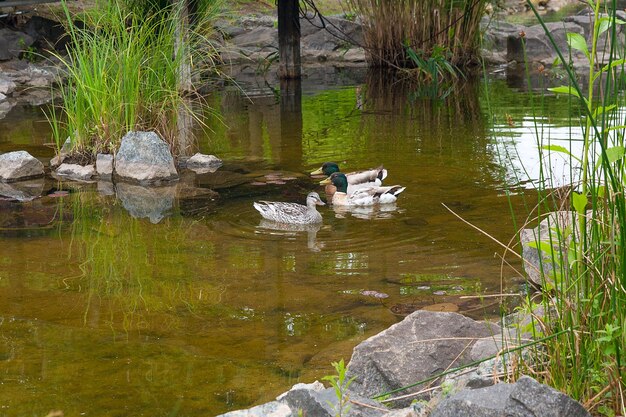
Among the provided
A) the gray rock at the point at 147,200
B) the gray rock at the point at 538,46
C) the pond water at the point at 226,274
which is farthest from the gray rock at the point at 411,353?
the gray rock at the point at 538,46

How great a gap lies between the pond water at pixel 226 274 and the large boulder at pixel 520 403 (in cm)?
85

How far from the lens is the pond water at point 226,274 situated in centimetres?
418

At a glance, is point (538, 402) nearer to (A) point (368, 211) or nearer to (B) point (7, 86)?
(A) point (368, 211)

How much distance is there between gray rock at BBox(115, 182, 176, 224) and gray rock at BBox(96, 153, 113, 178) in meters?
0.23

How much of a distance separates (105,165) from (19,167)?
74 centimetres

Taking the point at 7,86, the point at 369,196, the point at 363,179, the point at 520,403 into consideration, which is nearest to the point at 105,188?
the point at 363,179

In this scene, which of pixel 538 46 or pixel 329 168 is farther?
pixel 538 46

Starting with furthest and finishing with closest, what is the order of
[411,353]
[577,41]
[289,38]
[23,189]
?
[289,38] < [23,189] < [411,353] < [577,41]

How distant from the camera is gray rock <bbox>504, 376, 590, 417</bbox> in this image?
2623 mm

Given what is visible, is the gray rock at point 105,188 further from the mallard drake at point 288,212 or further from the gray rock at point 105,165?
the mallard drake at point 288,212

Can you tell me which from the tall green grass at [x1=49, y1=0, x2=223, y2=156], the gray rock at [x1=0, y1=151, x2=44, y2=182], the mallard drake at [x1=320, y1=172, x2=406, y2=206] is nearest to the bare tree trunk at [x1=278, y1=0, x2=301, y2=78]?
the tall green grass at [x1=49, y1=0, x2=223, y2=156]

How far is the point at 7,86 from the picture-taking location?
44.5 feet

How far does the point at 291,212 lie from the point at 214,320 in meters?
1.85

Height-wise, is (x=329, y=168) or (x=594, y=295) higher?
(x=594, y=295)
